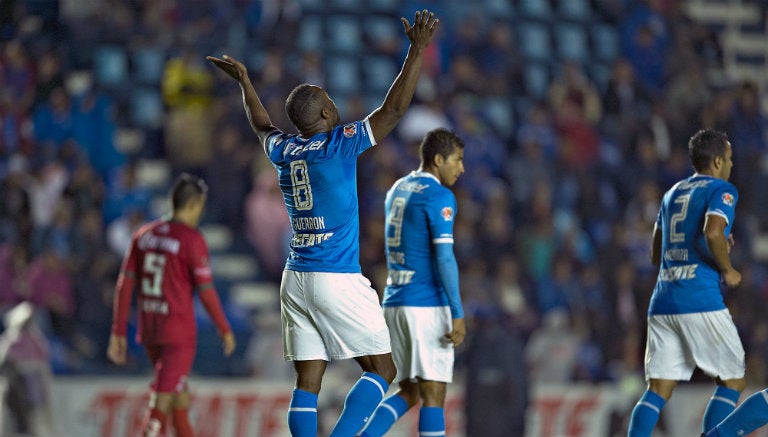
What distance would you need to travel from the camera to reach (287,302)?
7.11 meters

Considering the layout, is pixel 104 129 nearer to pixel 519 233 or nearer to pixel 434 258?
pixel 519 233

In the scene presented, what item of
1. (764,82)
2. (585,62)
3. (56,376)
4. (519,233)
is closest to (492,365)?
(519,233)

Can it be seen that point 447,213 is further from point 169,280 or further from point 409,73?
point 169,280

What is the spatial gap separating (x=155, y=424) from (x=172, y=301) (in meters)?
0.91

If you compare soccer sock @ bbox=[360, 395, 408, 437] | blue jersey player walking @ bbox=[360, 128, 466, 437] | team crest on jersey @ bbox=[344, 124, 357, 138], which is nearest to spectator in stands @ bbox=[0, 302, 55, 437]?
blue jersey player walking @ bbox=[360, 128, 466, 437]

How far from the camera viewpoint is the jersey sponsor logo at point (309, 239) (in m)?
7.00

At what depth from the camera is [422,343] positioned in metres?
8.01

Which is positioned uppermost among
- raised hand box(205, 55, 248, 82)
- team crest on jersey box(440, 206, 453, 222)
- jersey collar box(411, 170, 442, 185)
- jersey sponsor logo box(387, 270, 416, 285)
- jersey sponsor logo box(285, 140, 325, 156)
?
raised hand box(205, 55, 248, 82)

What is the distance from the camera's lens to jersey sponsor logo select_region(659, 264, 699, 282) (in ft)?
25.9

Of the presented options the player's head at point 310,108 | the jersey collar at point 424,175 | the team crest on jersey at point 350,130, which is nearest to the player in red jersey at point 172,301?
the jersey collar at point 424,175

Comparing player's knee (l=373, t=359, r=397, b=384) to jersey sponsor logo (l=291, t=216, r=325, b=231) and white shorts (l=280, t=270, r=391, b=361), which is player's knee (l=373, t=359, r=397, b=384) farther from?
jersey sponsor logo (l=291, t=216, r=325, b=231)

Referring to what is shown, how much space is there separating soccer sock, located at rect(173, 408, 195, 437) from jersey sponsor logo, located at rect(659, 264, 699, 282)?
3.67 m

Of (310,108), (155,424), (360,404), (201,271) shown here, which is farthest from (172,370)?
(310,108)

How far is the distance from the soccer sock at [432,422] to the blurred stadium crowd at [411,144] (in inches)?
185
